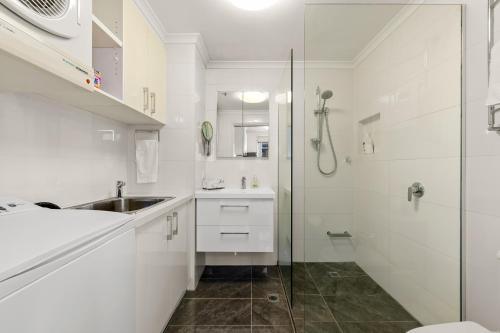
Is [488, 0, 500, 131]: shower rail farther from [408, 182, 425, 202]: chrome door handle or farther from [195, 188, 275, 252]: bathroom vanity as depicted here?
[195, 188, 275, 252]: bathroom vanity

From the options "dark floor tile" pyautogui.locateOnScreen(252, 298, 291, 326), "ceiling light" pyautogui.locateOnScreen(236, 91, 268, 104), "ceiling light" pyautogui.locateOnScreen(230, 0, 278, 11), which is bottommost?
"dark floor tile" pyautogui.locateOnScreen(252, 298, 291, 326)

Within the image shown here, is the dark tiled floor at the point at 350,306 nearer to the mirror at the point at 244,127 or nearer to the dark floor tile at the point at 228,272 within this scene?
the dark floor tile at the point at 228,272

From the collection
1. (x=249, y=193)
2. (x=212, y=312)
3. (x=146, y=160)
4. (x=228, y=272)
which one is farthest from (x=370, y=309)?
(x=146, y=160)

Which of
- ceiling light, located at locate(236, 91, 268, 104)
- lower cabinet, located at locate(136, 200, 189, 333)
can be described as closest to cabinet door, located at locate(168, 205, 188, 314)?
lower cabinet, located at locate(136, 200, 189, 333)

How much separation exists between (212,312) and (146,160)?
1.39 metres

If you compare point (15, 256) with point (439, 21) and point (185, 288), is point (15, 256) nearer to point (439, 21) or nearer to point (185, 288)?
point (185, 288)

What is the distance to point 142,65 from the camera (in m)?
1.69

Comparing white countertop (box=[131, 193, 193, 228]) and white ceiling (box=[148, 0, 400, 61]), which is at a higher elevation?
A: white ceiling (box=[148, 0, 400, 61])

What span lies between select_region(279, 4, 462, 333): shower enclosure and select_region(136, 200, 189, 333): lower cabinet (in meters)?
0.94

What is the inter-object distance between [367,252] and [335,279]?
0.86ft

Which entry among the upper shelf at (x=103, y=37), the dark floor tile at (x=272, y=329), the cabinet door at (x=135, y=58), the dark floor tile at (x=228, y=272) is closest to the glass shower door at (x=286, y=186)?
the dark floor tile at (x=272, y=329)

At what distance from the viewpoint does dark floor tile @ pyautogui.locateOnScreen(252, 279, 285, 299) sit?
2.08m

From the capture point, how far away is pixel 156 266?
4.54 feet

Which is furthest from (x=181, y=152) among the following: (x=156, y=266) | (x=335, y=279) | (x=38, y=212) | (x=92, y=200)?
(x=335, y=279)
